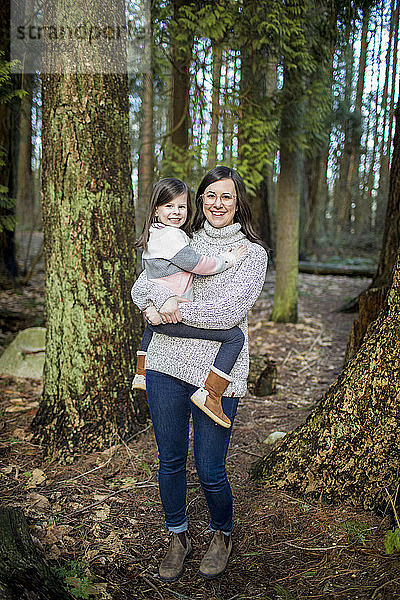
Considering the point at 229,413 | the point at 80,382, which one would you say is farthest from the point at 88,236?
the point at 229,413

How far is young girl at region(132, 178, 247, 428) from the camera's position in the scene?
2.54m

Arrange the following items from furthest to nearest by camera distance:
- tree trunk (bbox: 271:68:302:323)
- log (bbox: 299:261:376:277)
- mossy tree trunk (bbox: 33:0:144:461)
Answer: log (bbox: 299:261:376:277), tree trunk (bbox: 271:68:302:323), mossy tree trunk (bbox: 33:0:144:461)

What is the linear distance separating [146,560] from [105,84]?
132 inches

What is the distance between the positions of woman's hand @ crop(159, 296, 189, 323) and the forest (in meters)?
0.85

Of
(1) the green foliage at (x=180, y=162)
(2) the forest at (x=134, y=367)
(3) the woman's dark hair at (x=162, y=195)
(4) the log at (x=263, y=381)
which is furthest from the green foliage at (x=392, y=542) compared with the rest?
(1) the green foliage at (x=180, y=162)

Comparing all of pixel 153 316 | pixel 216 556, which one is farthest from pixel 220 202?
pixel 216 556

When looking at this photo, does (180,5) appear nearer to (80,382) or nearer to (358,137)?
(80,382)

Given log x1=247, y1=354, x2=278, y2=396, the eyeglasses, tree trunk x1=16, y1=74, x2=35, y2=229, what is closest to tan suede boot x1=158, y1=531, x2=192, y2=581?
the eyeglasses

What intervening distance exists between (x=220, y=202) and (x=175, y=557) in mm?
1931

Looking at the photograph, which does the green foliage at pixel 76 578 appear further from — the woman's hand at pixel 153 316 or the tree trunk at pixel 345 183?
the tree trunk at pixel 345 183

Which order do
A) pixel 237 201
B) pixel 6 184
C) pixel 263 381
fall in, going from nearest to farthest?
1. pixel 237 201
2. pixel 263 381
3. pixel 6 184

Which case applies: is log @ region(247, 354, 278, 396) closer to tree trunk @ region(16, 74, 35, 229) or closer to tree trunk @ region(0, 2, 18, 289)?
tree trunk @ region(0, 2, 18, 289)

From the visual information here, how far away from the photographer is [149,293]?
269 cm

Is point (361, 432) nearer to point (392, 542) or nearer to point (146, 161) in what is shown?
point (392, 542)
